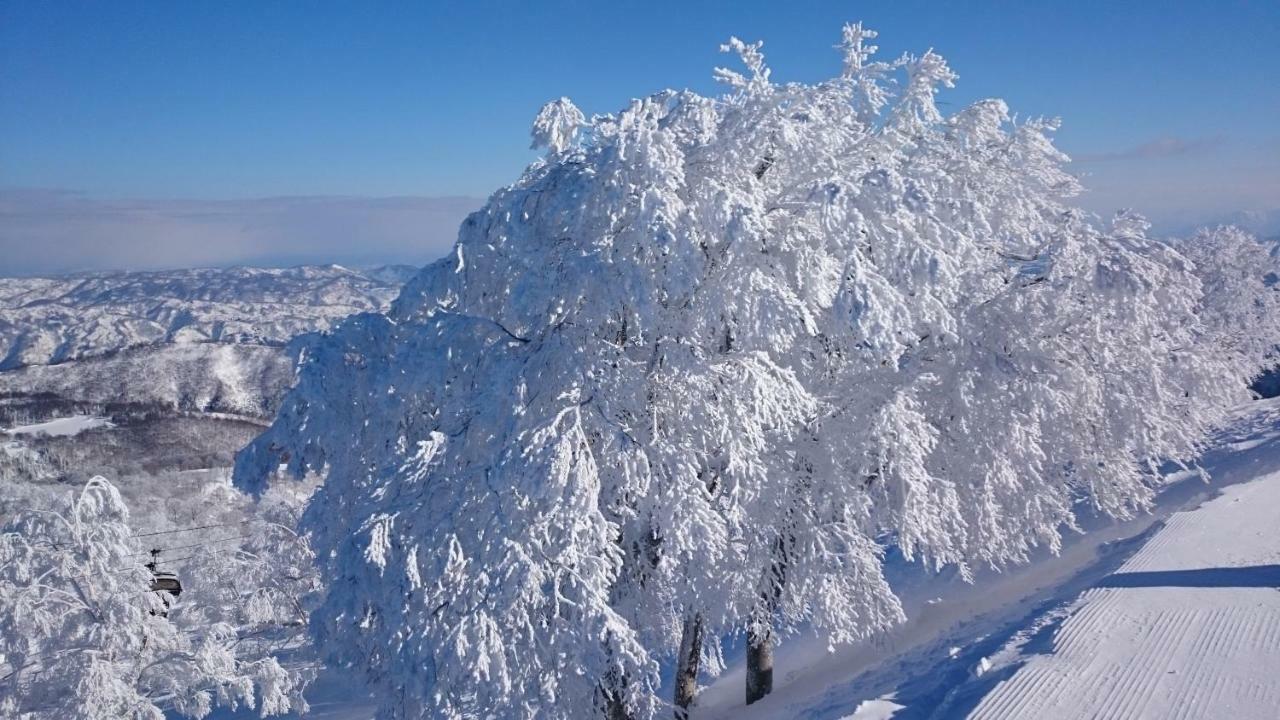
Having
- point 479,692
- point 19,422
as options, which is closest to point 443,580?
point 479,692

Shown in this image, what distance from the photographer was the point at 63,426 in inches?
4286

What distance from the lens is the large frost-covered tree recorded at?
5.98 metres

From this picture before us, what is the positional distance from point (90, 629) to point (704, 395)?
1412 centimetres

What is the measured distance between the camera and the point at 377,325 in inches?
283

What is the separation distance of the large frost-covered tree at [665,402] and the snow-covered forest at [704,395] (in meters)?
0.03

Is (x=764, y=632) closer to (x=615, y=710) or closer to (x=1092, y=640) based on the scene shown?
(x=615, y=710)

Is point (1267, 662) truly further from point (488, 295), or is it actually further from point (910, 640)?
point (488, 295)

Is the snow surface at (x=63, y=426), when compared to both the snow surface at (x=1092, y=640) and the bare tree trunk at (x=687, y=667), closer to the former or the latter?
the bare tree trunk at (x=687, y=667)

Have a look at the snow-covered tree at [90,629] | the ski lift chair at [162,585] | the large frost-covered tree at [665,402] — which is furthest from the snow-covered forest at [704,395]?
the ski lift chair at [162,585]

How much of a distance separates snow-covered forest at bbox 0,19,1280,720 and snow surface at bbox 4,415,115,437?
405ft

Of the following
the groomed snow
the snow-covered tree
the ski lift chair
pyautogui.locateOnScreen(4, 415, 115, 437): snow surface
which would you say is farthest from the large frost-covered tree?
pyautogui.locateOnScreen(4, 415, 115, 437): snow surface

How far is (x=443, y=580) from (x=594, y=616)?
1.31 m

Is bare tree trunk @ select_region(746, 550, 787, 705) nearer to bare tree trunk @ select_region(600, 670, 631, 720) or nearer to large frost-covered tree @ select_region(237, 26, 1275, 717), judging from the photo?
large frost-covered tree @ select_region(237, 26, 1275, 717)

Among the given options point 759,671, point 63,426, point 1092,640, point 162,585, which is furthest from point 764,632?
point 63,426
